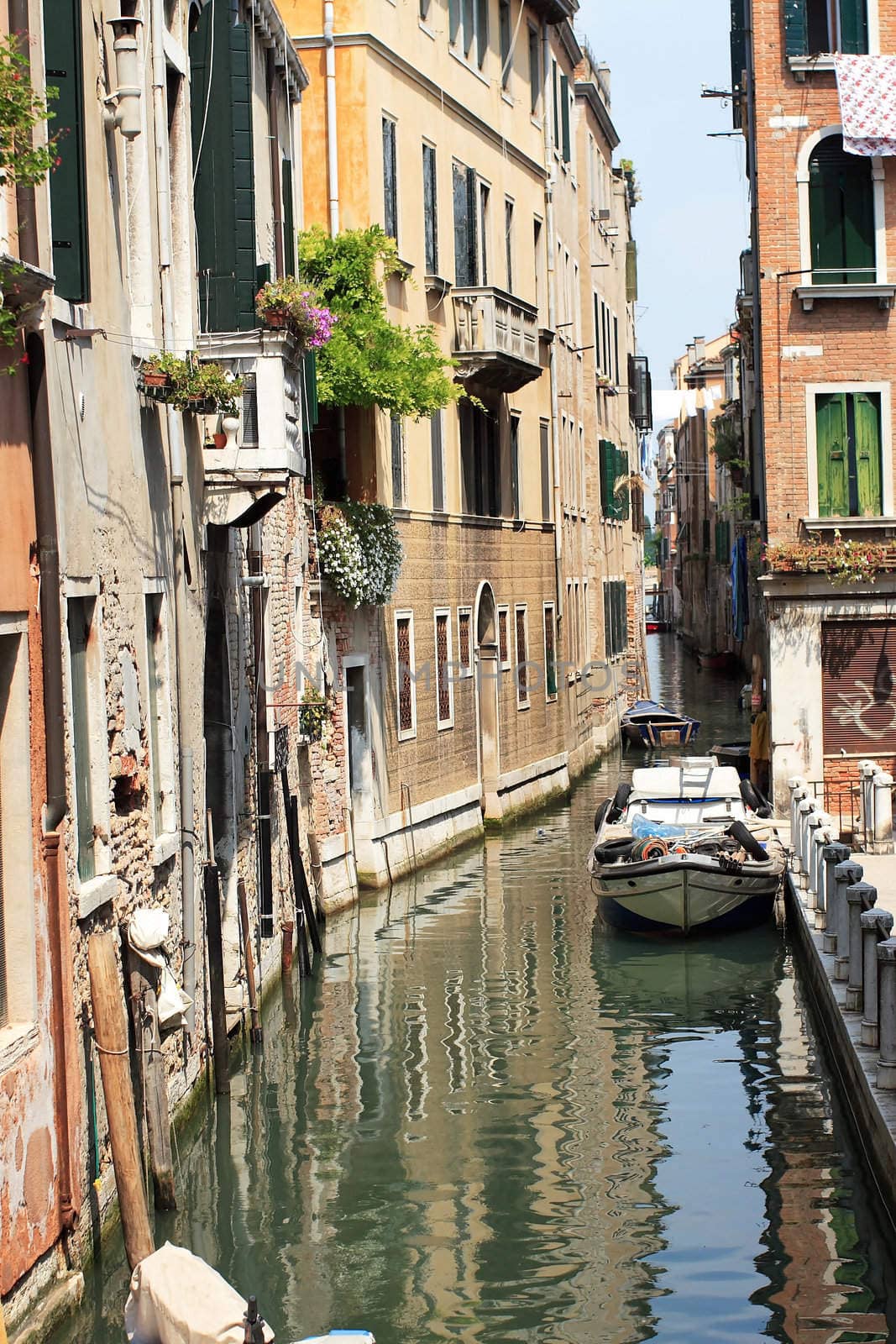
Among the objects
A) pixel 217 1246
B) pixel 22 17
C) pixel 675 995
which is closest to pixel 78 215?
pixel 22 17

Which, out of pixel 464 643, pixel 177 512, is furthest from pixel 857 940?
pixel 464 643

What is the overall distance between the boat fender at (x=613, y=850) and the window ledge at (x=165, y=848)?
7.96 metres

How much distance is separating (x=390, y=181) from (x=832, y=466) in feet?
20.1

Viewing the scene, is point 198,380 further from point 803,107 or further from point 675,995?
point 803,107

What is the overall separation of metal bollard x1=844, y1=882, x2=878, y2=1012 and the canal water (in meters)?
0.68

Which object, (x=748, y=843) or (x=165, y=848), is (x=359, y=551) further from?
(x=165, y=848)

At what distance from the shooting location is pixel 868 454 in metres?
21.7

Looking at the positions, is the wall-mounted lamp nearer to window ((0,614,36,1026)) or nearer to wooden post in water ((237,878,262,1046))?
window ((0,614,36,1026))

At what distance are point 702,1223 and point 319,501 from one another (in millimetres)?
11292

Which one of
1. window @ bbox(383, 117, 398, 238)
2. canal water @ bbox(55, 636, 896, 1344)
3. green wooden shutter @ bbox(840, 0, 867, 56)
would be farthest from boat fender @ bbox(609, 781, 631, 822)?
green wooden shutter @ bbox(840, 0, 867, 56)

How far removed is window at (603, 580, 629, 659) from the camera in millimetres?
40234

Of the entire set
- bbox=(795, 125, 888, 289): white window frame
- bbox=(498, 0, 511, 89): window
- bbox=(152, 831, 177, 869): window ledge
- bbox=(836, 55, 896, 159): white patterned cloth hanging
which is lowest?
bbox=(152, 831, 177, 869): window ledge

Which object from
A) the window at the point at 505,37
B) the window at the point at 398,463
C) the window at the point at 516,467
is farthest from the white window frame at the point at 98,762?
the window at the point at 505,37

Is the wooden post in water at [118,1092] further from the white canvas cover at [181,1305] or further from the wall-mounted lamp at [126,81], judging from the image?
the wall-mounted lamp at [126,81]
